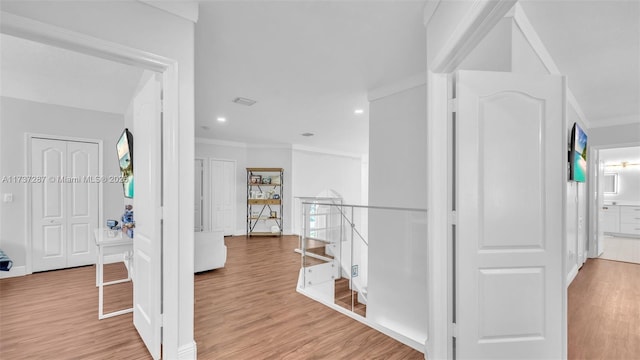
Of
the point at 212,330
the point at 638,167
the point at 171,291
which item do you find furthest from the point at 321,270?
the point at 638,167

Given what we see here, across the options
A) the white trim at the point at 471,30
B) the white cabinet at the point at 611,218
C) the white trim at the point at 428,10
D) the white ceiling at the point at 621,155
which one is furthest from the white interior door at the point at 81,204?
the white cabinet at the point at 611,218

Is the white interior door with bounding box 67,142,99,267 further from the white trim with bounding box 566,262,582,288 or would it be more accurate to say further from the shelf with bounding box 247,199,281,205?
the white trim with bounding box 566,262,582,288

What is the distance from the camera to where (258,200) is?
780 centimetres

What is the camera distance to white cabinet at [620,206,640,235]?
7715 millimetres

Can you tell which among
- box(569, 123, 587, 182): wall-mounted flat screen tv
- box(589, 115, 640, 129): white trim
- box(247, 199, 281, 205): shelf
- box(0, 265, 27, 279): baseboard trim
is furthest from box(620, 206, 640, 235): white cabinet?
box(0, 265, 27, 279): baseboard trim

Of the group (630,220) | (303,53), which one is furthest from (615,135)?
(303,53)

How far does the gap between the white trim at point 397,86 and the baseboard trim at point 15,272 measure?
543cm

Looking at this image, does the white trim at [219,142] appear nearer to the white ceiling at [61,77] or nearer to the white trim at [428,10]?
the white ceiling at [61,77]

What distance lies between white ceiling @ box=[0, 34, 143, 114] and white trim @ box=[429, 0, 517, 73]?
3074mm

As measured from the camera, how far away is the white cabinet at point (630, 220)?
7715 mm

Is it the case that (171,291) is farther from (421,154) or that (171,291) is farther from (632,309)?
(632,309)

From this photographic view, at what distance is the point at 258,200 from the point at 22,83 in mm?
5068

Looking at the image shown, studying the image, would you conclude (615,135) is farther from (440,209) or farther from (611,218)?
(440,209)

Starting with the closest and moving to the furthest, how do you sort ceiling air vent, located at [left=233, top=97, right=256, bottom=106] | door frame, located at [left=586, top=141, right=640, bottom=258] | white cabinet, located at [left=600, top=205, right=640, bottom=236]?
1. ceiling air vent, located at [left=233, top=97, right=256, bottom=106]
2. door frame, located at [left=586, top=141, right=640, bottom=258]
3. white cabinet, located at [left=600, top=205, right=640, bottom=236]
